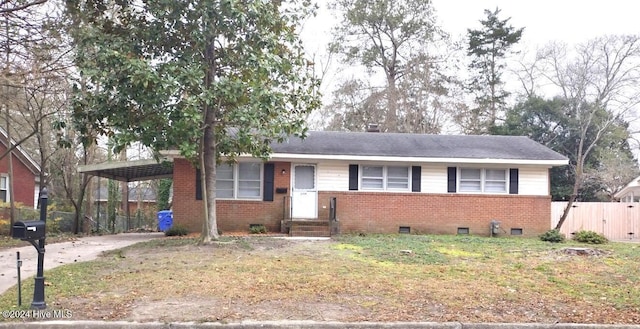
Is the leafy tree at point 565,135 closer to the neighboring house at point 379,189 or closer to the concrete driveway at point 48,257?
the neighboring house at point 379,189

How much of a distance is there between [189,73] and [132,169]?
9200mm

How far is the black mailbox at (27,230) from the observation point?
647 centimetres

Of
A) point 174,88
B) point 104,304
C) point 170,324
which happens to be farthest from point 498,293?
point 174,88

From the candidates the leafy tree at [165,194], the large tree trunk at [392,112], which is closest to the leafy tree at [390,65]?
the large tree trunk at [392,112]

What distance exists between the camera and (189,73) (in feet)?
40.3

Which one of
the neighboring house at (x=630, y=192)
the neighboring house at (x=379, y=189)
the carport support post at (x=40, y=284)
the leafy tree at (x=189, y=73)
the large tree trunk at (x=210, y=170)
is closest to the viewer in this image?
the carport support post at (x=40, y=284)

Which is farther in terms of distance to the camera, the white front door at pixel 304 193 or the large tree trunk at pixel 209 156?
the white front door at pixel 304 193

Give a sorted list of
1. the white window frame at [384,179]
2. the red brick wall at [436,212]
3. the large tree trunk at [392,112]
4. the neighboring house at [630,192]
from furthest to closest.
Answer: the large tree trunk at [392,112], the neighboring house at [630,192], the white window frame at [384,179], the red brick wall at [436,212]

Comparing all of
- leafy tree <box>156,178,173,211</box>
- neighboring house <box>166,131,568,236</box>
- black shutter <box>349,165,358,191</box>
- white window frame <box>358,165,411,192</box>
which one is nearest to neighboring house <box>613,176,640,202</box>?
neighboring house <box>166,131,568,236</box>

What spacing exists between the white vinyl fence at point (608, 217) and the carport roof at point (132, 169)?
1657cm

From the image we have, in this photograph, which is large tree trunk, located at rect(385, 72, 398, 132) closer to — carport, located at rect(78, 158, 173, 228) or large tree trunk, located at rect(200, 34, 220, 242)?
carport, located at rect(78, 158, 173, 228)

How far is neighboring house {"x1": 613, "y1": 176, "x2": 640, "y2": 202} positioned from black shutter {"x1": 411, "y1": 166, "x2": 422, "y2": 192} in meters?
19.2

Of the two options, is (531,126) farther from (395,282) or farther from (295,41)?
(395,282)

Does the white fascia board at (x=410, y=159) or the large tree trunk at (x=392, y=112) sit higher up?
the large tree trunk at (x=392, y=112)
